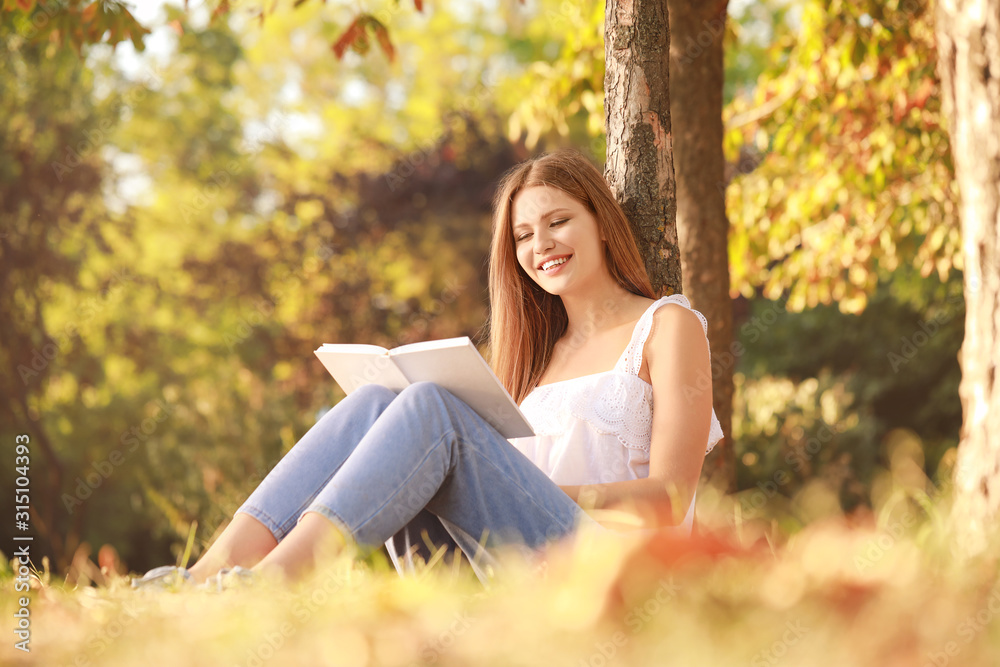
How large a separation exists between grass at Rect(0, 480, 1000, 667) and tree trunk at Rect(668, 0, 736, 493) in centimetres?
246

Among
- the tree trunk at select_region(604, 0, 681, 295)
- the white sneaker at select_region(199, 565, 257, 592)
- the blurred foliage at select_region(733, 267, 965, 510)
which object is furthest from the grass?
the blurred foliage at select_region(733, 267, 965, 510)

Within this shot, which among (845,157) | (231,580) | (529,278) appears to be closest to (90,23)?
(529,278)

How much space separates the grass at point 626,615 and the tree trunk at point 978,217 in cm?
59

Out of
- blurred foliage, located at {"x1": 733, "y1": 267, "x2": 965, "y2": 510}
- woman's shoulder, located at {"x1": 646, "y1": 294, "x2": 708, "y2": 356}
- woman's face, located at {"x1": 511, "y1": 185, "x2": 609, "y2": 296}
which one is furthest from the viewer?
blurred foliage, located at {"x1": 733, "y1": 267, "x2": 965, "y2": 510}

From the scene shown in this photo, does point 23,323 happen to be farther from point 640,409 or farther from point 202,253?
point 640,409

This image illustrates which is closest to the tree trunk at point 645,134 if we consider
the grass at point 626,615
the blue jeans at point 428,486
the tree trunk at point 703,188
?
the tree trunk at point 703,188

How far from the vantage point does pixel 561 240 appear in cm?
302

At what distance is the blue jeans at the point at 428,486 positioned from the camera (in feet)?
6.89

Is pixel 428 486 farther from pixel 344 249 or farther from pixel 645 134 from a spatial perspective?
pixel 344 249

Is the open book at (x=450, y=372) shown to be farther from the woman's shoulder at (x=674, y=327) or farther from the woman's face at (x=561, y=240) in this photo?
the woman's face at (x=561, y=240)

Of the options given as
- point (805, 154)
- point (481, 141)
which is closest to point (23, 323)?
point (481, 141)

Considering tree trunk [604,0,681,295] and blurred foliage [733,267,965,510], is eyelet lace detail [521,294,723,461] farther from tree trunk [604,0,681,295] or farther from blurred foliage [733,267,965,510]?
blurred foliage [733,267,965,510]

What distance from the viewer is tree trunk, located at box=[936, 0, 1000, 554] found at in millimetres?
2166

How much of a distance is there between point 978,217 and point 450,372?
140 centimetres
